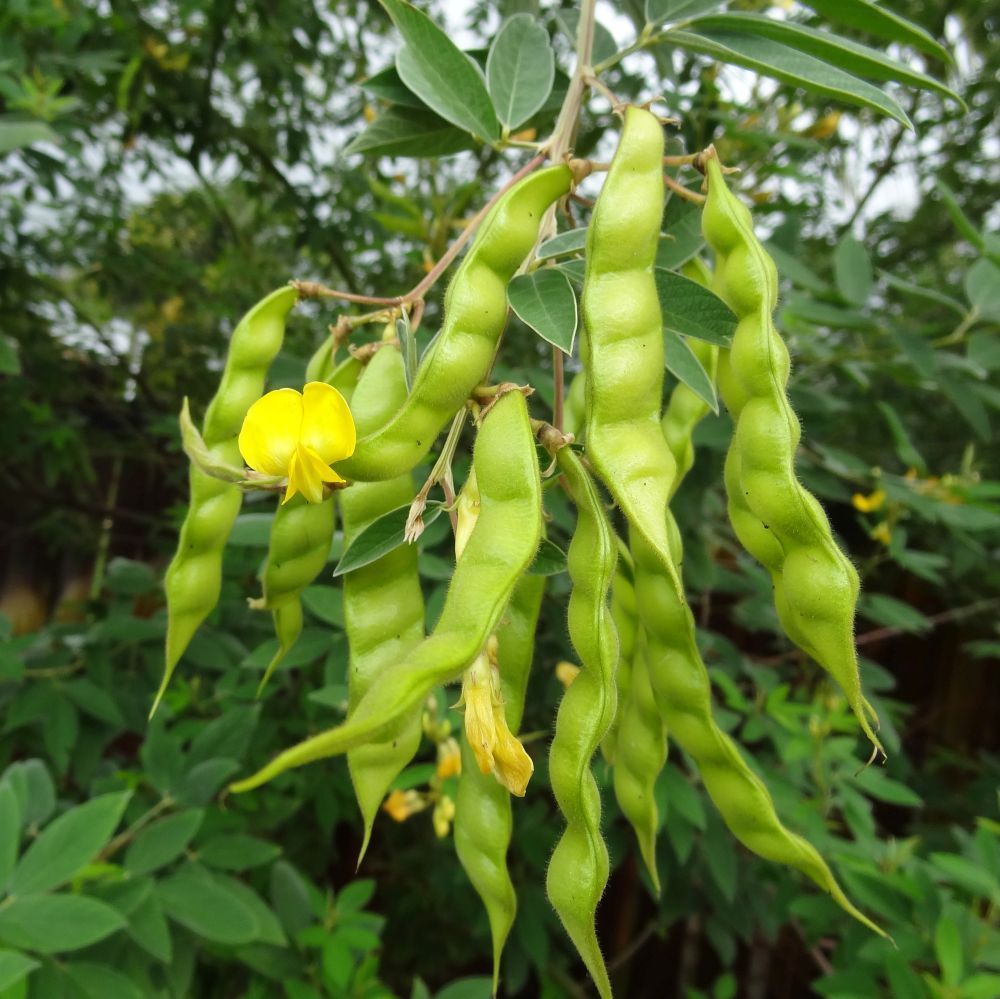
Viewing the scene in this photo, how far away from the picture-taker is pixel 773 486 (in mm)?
670

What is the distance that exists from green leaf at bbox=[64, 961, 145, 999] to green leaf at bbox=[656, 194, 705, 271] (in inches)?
53.7

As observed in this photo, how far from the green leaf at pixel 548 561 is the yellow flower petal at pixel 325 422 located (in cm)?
23

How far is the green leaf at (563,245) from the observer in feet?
2.70

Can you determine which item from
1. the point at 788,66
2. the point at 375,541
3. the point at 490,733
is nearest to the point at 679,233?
the point at 788,66

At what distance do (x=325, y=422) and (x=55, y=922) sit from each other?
1.04 metres

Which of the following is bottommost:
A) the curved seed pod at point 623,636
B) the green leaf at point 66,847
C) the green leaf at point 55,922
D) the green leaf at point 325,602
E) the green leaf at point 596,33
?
the green leaf at point 55,922

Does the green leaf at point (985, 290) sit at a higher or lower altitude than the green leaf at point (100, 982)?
higher

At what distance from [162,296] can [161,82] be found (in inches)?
41.7

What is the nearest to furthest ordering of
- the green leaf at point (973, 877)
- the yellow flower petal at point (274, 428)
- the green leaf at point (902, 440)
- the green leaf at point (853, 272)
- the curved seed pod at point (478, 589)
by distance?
the curved seed pod at point (478, 589), the yellow flower petal at point (274, 428), the green leaf at point (973, 877), the green leaf at point (853, 272), the green leaf at point (902, 440)

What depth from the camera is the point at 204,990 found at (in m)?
2.12

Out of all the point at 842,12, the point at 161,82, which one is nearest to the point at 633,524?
the point at 842,12

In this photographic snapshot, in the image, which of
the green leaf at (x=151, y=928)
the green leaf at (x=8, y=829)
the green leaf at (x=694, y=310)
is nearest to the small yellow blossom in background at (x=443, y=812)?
the green leaf at (x=151, y=928)

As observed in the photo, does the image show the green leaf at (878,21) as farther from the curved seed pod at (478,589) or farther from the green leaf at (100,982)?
the green leaf at (100,982)

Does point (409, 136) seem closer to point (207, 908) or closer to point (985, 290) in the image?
point (207, 908)
